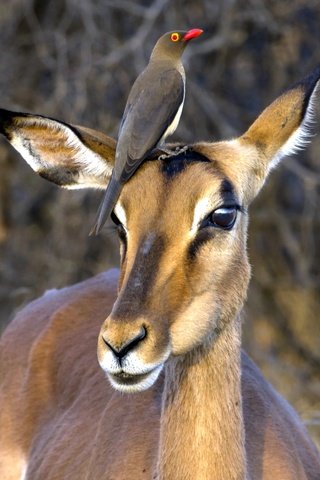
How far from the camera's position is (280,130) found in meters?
4.37

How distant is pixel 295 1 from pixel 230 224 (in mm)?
5799

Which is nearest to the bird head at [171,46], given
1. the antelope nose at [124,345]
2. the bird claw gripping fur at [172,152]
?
the bird claw gripping fur at [172,152]

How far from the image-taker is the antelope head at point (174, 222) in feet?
11.7

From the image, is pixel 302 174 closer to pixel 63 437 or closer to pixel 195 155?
pixel 63 437

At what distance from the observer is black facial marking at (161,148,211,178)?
3971mm

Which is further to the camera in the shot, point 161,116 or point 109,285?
point 109,285

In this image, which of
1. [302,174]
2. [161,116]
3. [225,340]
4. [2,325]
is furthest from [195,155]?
[2,325]

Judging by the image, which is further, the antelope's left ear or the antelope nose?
the antelope's left ear

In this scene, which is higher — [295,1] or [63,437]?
[63,437]

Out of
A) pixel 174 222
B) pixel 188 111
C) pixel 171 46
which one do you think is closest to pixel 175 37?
pixel 171 46

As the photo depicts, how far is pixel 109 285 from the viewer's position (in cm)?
580

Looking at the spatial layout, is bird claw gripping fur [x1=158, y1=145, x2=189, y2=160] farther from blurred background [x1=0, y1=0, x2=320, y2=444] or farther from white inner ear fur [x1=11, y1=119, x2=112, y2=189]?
blurred background [x1=0, y1=0, x2=320, y2=444]

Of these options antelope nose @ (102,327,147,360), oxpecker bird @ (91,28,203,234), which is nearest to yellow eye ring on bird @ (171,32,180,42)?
oxpecker bird @ (91,28,203,234)

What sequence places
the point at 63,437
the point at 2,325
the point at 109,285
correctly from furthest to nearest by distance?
the point at 2,325
the point at 109,285
the point at 63,437
